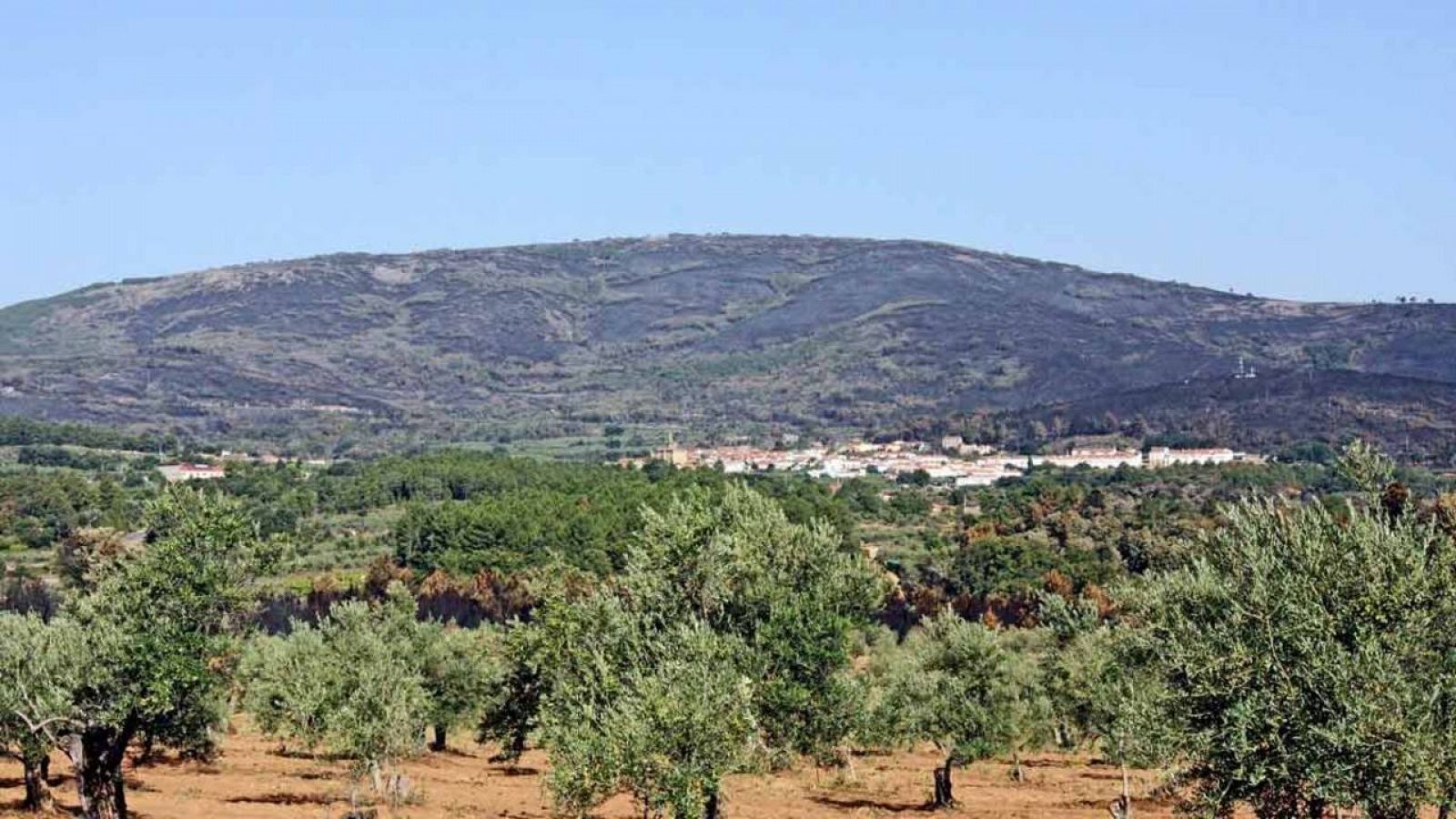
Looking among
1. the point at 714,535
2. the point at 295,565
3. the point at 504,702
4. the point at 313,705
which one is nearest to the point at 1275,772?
Result: the point at 714,535

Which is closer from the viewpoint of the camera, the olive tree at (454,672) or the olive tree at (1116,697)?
the olive tree at (1116,697)

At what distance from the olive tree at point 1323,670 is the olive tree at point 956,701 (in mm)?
26136

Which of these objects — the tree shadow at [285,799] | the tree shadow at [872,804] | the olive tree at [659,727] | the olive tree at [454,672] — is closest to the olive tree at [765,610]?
the olive tree at [659,727]

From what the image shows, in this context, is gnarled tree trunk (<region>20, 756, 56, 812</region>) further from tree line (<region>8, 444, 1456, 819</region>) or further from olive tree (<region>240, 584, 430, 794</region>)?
olive tree (<region>240, 584, 430, 794</region>)

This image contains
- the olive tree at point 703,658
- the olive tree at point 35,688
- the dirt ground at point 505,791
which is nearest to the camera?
the olive tree at point 703,658

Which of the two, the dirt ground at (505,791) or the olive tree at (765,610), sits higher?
the olive tree at (765,610)

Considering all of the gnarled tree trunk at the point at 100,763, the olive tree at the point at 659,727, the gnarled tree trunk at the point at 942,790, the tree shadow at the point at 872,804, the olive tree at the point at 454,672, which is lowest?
the tree shadow at the point at 872,804

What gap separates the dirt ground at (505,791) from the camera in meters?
54.3

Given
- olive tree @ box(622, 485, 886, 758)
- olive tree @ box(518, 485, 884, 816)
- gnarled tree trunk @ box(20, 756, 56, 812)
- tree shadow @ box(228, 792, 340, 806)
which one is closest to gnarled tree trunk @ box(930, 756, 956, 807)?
olive tree @ box(518, 485, 884, 816)

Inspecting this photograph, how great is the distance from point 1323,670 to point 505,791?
126ft

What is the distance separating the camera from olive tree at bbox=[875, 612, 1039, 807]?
57.8 metres

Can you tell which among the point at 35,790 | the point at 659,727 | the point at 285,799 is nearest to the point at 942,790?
the point at 285,799

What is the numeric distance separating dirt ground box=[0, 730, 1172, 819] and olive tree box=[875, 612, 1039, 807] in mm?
2079

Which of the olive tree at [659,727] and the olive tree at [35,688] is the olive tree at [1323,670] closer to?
the olive tree at [659,727]
